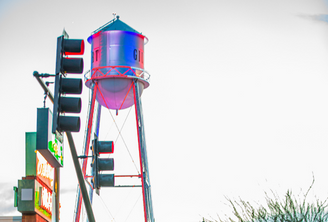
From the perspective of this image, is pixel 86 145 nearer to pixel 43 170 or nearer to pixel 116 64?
pixel 116 64

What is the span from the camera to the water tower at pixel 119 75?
32.3 m

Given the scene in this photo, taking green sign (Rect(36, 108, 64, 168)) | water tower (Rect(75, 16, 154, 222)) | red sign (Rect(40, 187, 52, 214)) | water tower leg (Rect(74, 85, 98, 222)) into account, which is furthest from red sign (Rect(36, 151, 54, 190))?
water tower (Rect(75, 16, 154, 222))

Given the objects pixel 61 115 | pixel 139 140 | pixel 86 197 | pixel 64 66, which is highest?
pixel 139 140

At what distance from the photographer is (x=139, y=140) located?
32.4m

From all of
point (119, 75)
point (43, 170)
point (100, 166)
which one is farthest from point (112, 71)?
point (100, 166)

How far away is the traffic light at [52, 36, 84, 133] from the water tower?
21.7 metres

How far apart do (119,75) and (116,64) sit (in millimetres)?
737

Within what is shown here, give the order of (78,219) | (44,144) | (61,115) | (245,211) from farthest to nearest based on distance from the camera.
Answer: (78,219), (245,211), (44,144), (61,115)

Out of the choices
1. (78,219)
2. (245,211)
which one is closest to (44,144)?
(245,211)

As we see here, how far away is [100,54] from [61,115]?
75.1 feet

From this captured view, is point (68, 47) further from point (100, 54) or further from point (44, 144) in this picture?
point (100, 54)

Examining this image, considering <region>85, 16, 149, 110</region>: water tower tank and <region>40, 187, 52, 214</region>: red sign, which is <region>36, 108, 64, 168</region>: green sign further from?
<region>85, 16, 149, 110</region>: water tower tank

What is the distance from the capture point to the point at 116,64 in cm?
3241

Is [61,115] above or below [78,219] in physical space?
below
